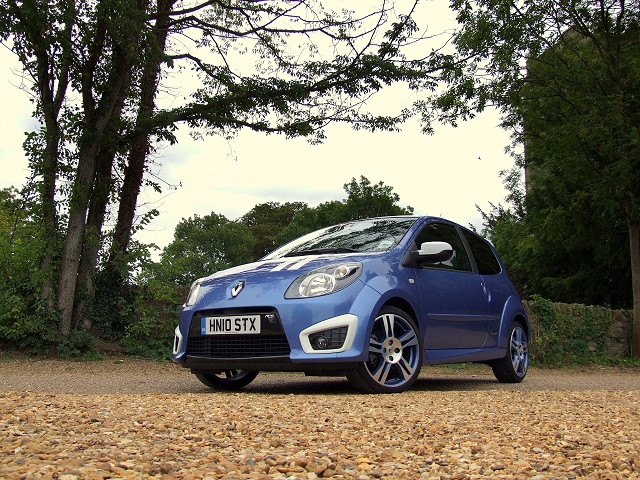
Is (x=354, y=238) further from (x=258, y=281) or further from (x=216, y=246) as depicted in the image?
(x=216, y=246)

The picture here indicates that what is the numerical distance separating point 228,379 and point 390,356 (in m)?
1.81

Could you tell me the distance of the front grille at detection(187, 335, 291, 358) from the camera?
522 cm

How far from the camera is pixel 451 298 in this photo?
6402 millimetres

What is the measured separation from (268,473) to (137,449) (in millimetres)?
606

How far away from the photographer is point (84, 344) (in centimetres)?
1105

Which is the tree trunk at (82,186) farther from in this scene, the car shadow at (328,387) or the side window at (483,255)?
the side window at (483,255)

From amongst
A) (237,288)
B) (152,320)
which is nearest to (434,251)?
(237,288)

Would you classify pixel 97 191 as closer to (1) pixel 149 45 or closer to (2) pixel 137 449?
(1) pixel 149 45

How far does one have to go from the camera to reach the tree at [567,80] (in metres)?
15.2

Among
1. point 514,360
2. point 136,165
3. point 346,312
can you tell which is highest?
point 136,165

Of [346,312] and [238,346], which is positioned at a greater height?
[346,312]

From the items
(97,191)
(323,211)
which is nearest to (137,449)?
(97,191)

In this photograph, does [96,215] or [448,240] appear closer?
[448,240]

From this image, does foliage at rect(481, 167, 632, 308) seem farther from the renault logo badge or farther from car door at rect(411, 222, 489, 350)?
the renault logo badge
